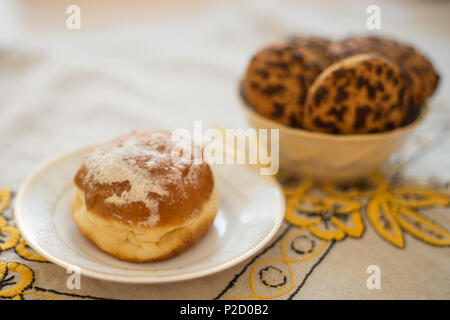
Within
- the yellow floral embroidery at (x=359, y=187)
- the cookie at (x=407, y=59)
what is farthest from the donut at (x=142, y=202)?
the cookie at (x=407, y=59)

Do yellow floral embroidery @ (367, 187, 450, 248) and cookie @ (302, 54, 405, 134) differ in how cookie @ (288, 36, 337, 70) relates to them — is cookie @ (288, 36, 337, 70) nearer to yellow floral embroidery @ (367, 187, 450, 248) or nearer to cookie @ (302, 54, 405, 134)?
cookie @ (302, 54, 405, 134)

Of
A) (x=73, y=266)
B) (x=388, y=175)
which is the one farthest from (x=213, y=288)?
(x=388, y=175)

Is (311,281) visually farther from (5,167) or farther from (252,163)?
(5,167)

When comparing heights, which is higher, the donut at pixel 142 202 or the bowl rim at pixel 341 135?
the bowl rim at pixel 341 135
